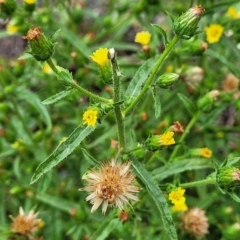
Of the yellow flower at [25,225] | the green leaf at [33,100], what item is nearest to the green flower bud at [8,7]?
the green leaf at [33,100]

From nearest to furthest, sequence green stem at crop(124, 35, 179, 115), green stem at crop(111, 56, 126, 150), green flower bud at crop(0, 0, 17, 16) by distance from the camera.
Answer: green stem at crop(111, 56, 126, 150)
green stem at crop(124, 35, 179, 115)
green flower bud at crop(0, 0, 17, 16)

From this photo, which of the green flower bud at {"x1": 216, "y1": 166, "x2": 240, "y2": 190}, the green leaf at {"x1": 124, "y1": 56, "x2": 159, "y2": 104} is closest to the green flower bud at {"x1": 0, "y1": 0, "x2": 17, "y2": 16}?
the green leaf at {"x1": 124, "y1": 56, "x2": 159, "y2": 104}

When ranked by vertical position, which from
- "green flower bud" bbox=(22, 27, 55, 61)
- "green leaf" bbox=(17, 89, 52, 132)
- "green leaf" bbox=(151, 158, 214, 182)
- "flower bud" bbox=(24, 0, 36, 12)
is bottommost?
"green leaf" bbox=(151, 158, 214, 182)

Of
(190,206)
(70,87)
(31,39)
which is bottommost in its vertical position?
(190,206)

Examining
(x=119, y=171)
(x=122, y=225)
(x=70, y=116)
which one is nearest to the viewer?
(x=119, y=171)

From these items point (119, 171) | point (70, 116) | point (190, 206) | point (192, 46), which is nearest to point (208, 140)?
point (190, 206)

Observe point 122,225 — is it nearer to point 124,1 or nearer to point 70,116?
point 70,116

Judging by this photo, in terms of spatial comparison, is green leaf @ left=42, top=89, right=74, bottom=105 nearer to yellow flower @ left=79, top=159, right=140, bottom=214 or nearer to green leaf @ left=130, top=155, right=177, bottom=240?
yellow flower @ left=79, top=159, right=140, bottom=214
